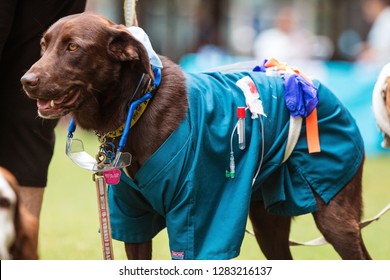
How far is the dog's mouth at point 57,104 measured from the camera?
4133mm

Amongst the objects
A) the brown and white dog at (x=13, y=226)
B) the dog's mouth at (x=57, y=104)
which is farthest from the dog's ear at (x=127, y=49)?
the brown and white dog at (x=13, y=226)

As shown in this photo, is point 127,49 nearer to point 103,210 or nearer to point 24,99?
point 103,210

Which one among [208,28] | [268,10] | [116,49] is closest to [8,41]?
[116,49]

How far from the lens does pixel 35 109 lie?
5.08m

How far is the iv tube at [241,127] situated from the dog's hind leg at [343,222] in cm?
61

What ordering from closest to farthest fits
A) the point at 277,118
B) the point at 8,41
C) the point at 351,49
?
the point at 277,118 → the point at 8,41 → the point at 351,49

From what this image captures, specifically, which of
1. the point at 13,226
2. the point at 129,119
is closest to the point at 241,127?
the point at 129,119

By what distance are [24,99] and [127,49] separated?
3.70 feet

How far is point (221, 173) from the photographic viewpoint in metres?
4.38

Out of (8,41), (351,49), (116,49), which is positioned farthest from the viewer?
(351,49)

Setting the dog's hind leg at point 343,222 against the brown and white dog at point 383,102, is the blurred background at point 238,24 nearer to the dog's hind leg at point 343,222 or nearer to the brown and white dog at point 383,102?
the brown and white dog at point 383,102

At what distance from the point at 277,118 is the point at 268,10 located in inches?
668
